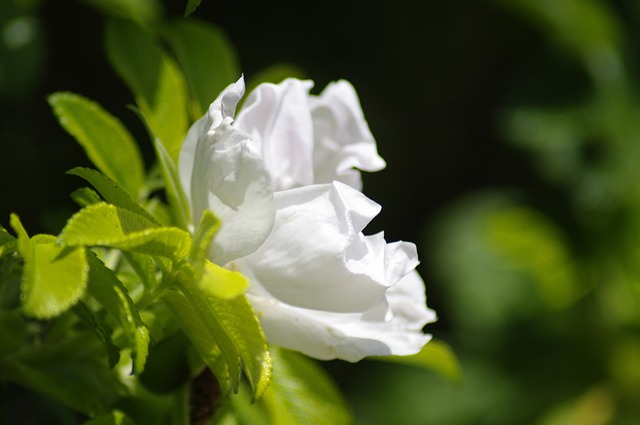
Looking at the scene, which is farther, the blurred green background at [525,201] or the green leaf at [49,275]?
the blurred green background at [525,201]

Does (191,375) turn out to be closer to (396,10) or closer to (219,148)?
(219,148)

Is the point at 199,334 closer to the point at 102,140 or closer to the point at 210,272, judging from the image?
the point at 210,272

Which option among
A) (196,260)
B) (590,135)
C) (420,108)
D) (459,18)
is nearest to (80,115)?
(196,260)

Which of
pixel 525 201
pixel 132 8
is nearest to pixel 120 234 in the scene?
pixel 132 8

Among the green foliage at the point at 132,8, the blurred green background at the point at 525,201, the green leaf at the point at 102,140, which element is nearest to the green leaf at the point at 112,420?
the green leaf at the point at 102,140

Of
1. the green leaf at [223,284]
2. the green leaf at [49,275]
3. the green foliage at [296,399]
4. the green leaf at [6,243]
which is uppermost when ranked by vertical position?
the green leaf at [49,275]

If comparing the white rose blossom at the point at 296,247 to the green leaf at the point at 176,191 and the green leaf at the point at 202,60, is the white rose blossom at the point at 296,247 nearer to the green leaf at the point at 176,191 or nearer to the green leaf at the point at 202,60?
the green leaf at the point at 176,191
